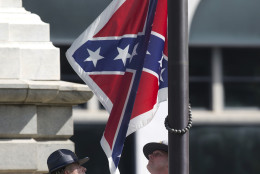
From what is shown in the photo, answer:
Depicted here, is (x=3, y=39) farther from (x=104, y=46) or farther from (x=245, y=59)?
(x=245, y=59)

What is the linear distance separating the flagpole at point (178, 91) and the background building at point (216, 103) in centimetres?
1008

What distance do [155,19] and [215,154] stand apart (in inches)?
426

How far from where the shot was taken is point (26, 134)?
8.79 meters

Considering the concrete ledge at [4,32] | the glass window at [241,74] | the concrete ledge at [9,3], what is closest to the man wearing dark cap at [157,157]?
the concrete ledge at [4,32]

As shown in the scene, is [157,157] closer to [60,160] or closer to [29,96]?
[60,160]

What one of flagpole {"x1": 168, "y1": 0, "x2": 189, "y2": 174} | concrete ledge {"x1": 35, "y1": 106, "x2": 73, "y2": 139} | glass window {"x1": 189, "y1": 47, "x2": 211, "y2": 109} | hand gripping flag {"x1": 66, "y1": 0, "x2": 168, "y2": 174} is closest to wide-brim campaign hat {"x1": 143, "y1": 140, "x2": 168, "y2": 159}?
A: hand gripping flag {"x1": 66, "y1": 0, "x2": 168, "y2": 174}

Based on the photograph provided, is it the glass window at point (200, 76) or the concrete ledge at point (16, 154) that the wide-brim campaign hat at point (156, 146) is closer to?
the concrete ledge at point (16, 154)

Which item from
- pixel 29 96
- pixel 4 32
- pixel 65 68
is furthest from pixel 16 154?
pixel 65 68

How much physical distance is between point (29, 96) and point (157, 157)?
5.41ft

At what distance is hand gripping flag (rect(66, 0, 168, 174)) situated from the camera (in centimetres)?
719

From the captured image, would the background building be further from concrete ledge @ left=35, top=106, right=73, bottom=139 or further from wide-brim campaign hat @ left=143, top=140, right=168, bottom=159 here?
wide-brim campaign hat @ left=143, top=140, right=168, bottom=159

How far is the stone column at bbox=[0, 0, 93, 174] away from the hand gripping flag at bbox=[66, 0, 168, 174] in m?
1.20

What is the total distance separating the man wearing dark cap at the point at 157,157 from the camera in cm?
724

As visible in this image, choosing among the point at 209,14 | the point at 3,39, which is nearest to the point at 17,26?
the point at 3,39
